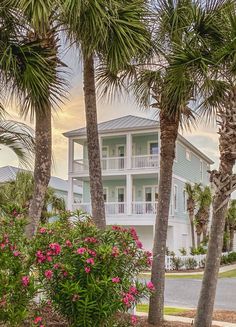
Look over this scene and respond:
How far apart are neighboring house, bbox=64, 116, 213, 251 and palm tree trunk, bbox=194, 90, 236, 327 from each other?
19902mm

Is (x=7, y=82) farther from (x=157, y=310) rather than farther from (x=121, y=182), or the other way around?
(x=121, y=182)

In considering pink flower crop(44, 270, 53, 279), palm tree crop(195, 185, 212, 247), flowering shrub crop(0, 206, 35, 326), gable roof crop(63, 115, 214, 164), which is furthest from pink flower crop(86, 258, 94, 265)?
palm tree crop(195, 185, 212, 247)

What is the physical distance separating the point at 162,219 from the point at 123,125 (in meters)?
21.3

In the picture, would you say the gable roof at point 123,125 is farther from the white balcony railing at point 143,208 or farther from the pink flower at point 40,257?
the pink flower at point 40,257

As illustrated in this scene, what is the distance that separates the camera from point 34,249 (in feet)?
21.1

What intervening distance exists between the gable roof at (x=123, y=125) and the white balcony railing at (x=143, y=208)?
189 inches

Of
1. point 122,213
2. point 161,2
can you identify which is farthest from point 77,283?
point 122,213

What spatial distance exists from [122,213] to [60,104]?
71.6ft

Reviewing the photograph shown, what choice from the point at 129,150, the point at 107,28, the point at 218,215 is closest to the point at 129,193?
the point at 129,150

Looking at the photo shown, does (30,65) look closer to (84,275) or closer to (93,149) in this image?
(93,149)

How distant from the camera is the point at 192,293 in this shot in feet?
56.6

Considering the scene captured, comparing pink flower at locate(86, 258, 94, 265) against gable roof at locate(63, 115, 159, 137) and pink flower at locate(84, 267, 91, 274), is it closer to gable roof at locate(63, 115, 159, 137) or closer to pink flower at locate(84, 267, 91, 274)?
pink flower at locate(84, 267, 91, 274)

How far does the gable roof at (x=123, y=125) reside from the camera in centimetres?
2922

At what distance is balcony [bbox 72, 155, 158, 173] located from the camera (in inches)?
1153
